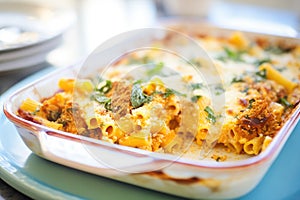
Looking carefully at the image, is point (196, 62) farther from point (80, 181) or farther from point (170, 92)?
point (80, 181)

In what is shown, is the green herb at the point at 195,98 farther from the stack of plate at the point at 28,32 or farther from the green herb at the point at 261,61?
the stack of plate at the point at 28,32

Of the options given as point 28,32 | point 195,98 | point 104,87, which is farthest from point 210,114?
point 28,32

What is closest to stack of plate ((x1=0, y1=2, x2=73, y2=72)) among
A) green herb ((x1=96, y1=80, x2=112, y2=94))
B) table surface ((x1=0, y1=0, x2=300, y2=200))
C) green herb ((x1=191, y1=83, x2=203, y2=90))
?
table surface ((x1=0, y1=0, x2=300, y2=200))

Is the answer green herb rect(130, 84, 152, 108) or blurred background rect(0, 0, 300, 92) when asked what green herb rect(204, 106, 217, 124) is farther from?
blurred background rect(0, 0, 300, 92)

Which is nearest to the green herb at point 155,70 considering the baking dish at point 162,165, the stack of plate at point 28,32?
the stack of plate at point 28,32

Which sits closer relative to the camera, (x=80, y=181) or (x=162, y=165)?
(x=162, y=165)

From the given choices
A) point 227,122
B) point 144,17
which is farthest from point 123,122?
point 144,17
